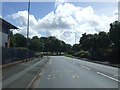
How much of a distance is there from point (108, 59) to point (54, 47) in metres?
108

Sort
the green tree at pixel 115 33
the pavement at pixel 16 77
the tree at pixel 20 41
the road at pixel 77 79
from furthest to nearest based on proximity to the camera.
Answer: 1. the tree at pixel 20 41
2. the green tree at pixel 115 33
3. the road at pixel 77 79
4. the pavement at pixel 16 77

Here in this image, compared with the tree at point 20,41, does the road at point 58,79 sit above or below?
below

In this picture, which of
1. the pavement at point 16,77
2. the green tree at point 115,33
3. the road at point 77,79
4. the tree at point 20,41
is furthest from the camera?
the tree at point 20,41

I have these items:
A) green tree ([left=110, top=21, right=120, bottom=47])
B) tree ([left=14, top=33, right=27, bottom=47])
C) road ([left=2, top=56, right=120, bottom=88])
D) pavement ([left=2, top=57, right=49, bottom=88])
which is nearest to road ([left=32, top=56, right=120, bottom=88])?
road ([left=2, top=56, right=120, bottom=88])

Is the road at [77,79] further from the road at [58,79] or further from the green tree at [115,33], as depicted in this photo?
the green tree at [115,33]

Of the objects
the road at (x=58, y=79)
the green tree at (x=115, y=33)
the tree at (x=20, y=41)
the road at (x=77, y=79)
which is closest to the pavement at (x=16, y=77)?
the road at (x=58, y=79)

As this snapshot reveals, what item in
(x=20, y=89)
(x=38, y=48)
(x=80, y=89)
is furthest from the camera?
(x=38, y=48)

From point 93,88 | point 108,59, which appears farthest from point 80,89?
point 108,59

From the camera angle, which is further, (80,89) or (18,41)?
(18,41)

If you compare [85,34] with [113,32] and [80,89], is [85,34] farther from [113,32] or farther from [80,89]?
[80,89]

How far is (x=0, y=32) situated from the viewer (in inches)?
1319

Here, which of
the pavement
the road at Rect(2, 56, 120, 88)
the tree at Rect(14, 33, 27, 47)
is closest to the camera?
the pavement

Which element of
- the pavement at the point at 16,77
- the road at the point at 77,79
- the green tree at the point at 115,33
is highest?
the green tree at the point at 115,33

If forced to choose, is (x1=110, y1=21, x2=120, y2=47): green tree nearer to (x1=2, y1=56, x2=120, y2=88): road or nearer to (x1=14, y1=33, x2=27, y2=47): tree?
(x1=2, y1=56, x2=120, y2=88): road
